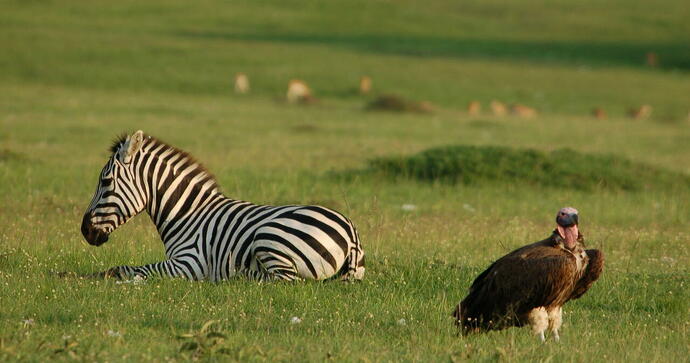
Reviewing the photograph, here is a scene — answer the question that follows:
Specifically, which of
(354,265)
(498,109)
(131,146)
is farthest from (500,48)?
(354,265)

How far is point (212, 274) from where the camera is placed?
9.66 m

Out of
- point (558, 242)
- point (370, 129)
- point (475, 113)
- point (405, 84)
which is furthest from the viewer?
point (405, 84)

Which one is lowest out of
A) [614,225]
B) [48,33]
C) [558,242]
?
[614,225]

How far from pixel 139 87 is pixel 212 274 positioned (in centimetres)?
2840

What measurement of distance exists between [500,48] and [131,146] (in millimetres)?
47777

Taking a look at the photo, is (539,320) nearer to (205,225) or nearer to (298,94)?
(205,225)

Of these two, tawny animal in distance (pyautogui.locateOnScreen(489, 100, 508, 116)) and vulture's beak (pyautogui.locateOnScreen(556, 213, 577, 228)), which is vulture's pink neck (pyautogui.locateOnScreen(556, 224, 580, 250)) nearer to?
vulture's beak (pyautogui.locateOnScreen(556, 213, 577, 228))

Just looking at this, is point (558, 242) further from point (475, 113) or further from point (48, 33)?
point (48, 33)

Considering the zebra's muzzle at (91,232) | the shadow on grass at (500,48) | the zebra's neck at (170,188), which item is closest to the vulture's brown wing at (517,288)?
the zebra's neck at (170,188)

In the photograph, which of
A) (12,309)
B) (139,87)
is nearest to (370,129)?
(139,87)

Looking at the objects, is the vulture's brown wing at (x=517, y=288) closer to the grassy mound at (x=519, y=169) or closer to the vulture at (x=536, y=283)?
the vulture at (x=536, y=283)

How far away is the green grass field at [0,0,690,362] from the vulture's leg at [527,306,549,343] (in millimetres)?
176

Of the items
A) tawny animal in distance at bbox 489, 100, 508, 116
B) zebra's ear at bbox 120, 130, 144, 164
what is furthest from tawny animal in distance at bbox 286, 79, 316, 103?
zebra's ear at bbox 120, 130, 144, 164

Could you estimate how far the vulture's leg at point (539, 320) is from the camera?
7.64 metres
